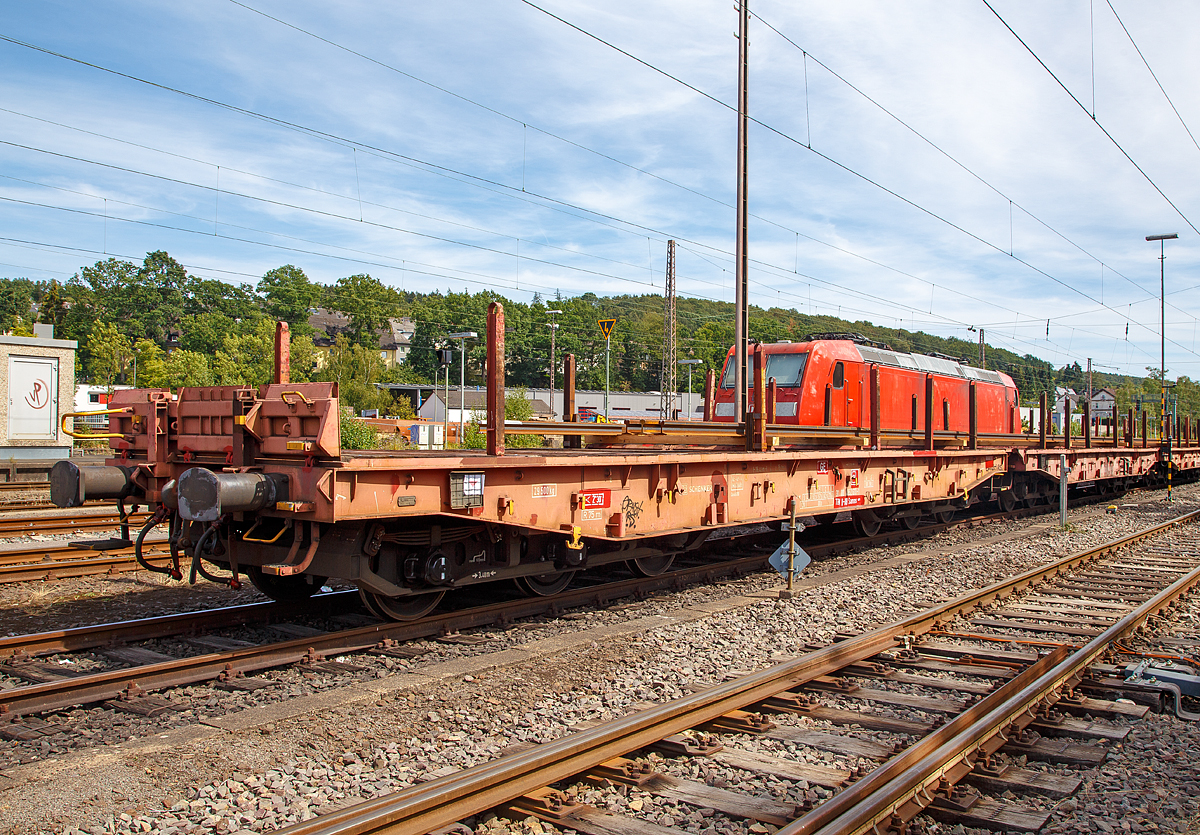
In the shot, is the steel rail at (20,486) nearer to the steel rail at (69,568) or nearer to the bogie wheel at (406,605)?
the steel rail at (69,568)

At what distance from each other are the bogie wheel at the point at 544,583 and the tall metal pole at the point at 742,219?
590 cm

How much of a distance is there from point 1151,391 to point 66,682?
10280cm

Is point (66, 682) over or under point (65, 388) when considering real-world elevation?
under

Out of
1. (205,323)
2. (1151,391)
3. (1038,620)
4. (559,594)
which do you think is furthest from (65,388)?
(1151,391)

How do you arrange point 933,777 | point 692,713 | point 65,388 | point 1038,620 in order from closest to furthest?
1. point 933,777
2. point 692,713
3. point 1038,620
4. point 65,388

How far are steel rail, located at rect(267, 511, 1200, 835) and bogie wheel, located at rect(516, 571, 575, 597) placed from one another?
112 inches

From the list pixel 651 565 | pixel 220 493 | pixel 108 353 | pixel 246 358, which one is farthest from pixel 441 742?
pixel 108 353

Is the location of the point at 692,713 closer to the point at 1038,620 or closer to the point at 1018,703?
the point at 1018,703

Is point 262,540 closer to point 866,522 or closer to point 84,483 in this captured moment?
point 84,483

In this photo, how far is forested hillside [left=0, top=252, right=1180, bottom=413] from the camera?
63156mm

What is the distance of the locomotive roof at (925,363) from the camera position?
708 inches

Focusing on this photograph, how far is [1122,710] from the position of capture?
5.62 meters

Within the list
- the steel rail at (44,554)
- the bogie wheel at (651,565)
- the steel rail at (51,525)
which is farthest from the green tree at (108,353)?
the bogie wheel at (651,565)

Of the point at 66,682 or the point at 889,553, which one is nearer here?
the point at 66,682
